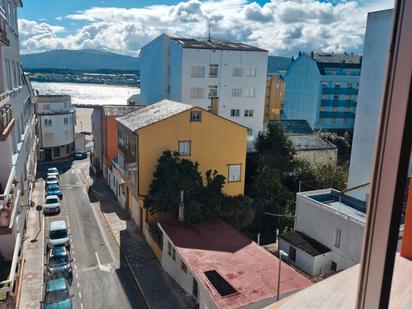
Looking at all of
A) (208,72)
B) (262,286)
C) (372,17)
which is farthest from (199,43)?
(262,286)

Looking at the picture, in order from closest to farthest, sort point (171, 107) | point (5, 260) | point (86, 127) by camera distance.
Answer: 1. point (5, 260)
2. point (171, 107)
3. point (86, 127)

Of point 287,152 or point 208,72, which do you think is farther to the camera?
point 208,72

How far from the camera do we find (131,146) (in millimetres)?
15930

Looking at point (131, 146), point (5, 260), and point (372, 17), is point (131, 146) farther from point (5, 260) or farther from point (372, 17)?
point (372, 17)

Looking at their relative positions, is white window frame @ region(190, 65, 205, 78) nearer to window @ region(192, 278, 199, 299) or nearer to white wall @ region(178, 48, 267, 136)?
white wall @ region(178, 48, 267, 136)

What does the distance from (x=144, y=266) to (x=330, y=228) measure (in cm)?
689

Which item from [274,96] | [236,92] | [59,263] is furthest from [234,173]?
[274,96]

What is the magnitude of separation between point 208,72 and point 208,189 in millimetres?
12424

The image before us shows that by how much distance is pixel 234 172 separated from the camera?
644 inches

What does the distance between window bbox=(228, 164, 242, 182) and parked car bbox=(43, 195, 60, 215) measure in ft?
29.9

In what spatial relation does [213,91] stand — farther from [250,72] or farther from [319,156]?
[319,156]

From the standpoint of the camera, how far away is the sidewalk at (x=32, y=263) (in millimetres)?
11422

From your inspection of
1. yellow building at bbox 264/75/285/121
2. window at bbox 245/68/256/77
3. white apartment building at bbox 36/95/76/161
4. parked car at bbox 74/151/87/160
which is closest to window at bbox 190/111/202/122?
window at bbox 245/68/256/77

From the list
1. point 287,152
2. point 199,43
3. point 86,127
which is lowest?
point 86,127
